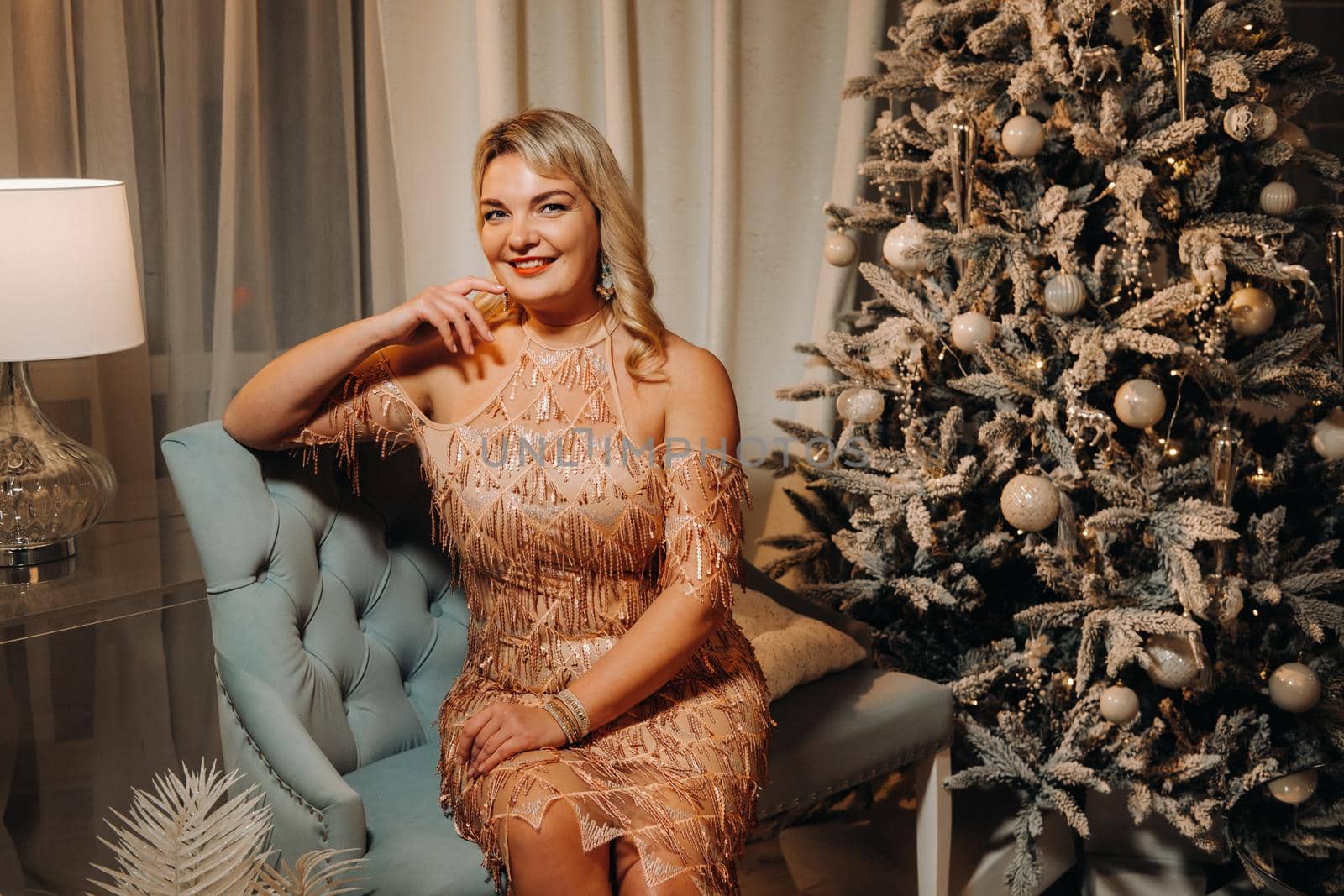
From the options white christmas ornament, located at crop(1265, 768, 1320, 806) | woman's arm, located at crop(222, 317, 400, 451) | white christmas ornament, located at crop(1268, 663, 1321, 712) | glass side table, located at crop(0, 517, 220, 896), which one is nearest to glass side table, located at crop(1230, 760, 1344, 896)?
white christmas ornament, located at crop(1265, 768, 1320, 806)

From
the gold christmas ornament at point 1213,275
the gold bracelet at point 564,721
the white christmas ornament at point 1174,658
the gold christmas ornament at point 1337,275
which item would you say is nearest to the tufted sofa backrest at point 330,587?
the gold bracelet at point 564,721

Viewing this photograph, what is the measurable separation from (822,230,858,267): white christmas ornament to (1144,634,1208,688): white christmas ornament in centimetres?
100

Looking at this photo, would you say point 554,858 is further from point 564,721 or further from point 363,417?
point 363,417

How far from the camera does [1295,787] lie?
211 cm

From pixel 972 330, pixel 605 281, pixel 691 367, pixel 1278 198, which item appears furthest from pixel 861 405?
pixel 1278 198

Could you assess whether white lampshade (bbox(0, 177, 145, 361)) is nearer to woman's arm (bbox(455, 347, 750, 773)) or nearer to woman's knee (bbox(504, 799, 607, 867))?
woman's arm (bbox(455, 347, 750, 773))

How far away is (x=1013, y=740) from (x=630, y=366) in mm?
1131

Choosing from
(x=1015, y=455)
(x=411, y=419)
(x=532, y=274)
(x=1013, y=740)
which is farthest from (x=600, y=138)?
(x=1013, y=740)

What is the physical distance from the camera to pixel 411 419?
6.14 feet

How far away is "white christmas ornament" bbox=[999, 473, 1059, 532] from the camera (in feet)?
7.05

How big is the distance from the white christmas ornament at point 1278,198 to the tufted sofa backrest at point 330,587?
A: 1.64m

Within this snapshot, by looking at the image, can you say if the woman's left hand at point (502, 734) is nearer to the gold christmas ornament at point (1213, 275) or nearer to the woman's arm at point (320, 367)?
the woman's arm at point (320, 367)

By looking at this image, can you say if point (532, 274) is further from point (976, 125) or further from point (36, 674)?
point (36, 674)

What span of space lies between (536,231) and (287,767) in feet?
2.80
